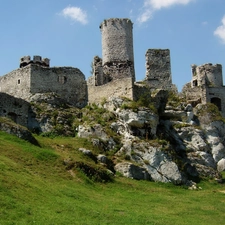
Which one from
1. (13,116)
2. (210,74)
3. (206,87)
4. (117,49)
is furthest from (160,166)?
(210,74)

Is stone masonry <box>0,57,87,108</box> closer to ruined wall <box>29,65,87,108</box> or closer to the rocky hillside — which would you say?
ruined wall <box>29,65,87,108</box>

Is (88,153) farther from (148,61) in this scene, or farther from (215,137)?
(148,61)

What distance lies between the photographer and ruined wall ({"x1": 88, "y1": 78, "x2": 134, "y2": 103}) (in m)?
35.4

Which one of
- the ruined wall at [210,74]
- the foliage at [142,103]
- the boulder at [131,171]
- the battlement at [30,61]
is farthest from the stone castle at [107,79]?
the boulder at [131,171]

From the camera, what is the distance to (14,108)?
34062 mm

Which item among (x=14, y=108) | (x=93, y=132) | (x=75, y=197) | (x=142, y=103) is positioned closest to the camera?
(x=75, y=197)

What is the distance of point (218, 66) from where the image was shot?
49656 mm

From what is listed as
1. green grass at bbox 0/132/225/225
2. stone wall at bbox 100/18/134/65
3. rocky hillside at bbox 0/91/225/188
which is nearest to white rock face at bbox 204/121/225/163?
rocky hillside at bbox 0/91/225/188

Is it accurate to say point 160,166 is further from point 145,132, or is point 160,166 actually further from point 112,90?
point 112,90

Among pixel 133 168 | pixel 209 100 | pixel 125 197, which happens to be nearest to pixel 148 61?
pixel 209 100

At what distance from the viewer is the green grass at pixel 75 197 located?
16.4m

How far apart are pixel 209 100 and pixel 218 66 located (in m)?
7.42

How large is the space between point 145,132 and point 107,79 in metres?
10.0

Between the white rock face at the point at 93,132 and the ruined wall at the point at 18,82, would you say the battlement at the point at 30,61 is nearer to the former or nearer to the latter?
the ruined wall at the point at 18,82
